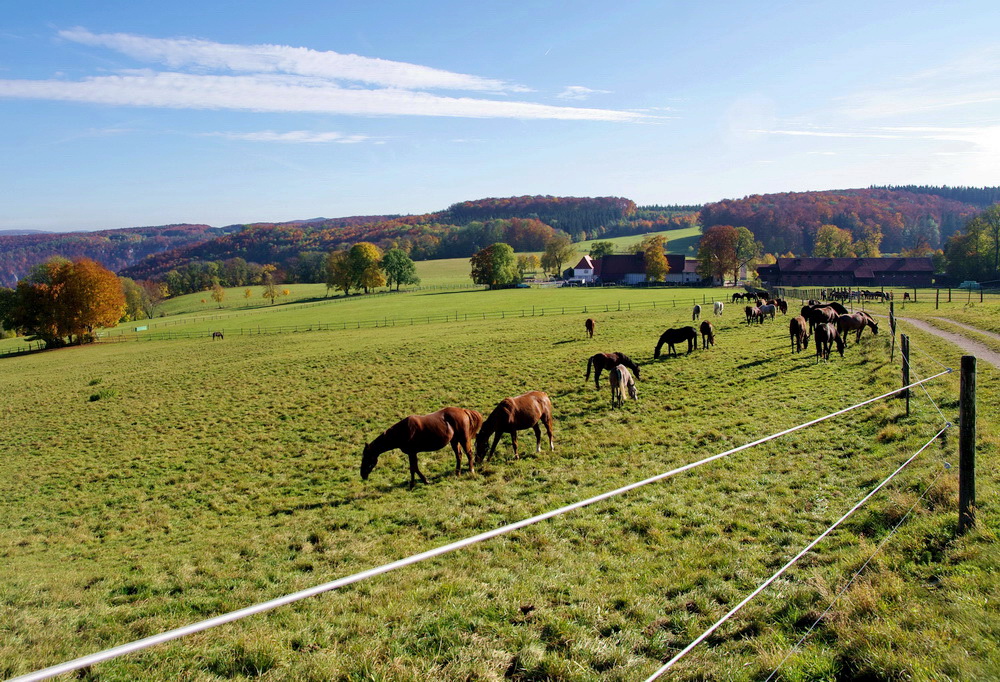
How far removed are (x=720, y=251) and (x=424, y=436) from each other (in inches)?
3681

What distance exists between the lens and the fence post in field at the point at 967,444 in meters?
5.79

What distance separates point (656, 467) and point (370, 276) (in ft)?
322

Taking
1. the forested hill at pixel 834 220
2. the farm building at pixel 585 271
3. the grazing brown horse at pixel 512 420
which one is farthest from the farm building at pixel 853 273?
the grazing brown horse at pixel 512 420

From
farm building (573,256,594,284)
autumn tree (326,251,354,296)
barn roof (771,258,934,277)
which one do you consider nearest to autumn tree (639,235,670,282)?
barn roof (771,258,934,277)

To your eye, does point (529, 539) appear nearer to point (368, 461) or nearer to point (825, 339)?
point (368, 461)

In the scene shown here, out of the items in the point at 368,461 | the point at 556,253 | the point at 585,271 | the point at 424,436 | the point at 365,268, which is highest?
the point at 556,253

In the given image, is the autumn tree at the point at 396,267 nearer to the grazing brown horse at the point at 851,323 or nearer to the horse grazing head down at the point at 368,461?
the grazing brown horse at the point at 851,323

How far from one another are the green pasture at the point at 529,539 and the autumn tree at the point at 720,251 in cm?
7676

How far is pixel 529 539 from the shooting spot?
331 inches

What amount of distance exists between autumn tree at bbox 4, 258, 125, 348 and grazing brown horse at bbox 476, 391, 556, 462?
6636 cm

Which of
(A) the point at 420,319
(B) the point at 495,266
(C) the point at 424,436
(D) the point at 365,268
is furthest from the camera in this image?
(D) the point at 365,268

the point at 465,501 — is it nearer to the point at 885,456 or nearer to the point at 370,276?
the point at 885,456

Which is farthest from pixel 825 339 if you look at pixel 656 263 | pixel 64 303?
pixel 656 263

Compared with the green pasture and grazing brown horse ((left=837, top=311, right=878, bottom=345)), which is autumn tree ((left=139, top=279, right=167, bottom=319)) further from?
grazing brown horse ((left=837, top=311, right=878, bottom=345))
